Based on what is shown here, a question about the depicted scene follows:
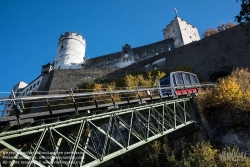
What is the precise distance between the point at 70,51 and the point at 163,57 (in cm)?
2153

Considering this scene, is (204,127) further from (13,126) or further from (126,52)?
(126,52)

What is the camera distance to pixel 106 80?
31.1 m

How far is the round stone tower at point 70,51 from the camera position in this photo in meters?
42.7

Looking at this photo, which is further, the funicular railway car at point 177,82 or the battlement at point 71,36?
the battlement at point 71,36

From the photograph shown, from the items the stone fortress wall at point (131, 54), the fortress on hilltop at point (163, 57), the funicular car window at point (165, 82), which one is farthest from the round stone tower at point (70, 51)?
the funicular car window at point (165, 82)

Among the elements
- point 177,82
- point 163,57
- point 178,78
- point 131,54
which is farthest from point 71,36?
point 177,82

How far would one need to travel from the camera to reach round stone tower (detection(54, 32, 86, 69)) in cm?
4266

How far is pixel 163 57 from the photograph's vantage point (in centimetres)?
3080

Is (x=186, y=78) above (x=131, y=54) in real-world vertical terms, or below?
below

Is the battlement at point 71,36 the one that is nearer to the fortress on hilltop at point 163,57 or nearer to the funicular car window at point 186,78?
the fortress on hilltop at point 163,57

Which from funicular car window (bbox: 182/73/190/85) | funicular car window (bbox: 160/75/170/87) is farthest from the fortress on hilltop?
funicular car window (bbox: 160/75/170/87)

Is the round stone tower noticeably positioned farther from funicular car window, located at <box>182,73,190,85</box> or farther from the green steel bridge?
the green steel bridge

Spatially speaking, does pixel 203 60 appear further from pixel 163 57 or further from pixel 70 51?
pixel 70 51

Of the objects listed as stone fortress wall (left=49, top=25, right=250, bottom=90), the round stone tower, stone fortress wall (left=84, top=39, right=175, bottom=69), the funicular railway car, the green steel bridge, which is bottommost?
the green steel bridge
